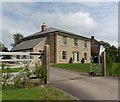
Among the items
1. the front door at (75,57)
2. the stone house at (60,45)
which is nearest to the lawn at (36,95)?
the stone house at (60,45)

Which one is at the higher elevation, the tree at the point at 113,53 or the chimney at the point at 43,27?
the chimney at the point at 43,27

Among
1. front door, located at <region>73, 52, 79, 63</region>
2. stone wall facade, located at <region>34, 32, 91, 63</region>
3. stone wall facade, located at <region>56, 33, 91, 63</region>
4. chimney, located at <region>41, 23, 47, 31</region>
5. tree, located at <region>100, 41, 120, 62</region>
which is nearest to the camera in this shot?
tree, located at <region>100, 41, 120, 62</region>

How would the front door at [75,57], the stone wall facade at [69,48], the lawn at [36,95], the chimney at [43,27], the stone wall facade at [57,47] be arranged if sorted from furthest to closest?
the chimney at [43,27]
the front door at [75,57]
the stone wall facade at [69,48]
the stone wall facade at [57,47]
the lawn at [36,95]

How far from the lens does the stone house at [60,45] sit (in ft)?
136

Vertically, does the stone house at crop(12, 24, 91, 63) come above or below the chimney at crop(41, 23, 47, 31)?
below

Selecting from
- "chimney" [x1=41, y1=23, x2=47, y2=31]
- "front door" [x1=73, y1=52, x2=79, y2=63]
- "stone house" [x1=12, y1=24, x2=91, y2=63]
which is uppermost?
"chimney" [x1=41, y1=23, x2=47, y2=31]

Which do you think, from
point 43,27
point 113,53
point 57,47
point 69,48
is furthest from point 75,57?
point 113,53

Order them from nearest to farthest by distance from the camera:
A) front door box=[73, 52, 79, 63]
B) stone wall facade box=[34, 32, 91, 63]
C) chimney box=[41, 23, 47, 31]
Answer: stone wall facade box=[34, 32, 91, 63] < front door box=[73, 52, 79, 63] < chimney box=[41, 23, 47, 31]

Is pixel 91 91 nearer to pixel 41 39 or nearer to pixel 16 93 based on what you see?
pixel 16 93

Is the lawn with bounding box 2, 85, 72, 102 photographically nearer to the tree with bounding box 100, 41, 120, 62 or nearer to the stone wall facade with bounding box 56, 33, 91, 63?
the tree with bounding box 100, 41, 120, 62

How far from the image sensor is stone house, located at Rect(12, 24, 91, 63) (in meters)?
41.6

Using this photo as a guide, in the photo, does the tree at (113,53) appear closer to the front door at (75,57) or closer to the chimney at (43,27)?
the front door at (75,57)

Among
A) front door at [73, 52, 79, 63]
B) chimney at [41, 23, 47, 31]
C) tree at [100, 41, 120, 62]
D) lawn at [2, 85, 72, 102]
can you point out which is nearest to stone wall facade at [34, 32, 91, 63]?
front door at [73, 52, 79, 63]

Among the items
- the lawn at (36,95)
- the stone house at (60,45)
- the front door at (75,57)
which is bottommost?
the lawn at (36,95)
